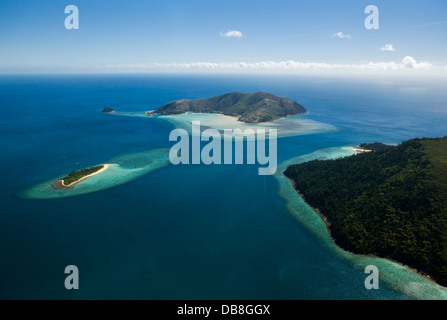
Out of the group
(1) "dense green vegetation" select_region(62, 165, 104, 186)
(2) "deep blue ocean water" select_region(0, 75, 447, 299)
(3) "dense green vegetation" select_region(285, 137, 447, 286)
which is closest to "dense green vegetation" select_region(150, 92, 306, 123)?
(2) "deep blue ocean water" select_region(0, 75, 447, 299)

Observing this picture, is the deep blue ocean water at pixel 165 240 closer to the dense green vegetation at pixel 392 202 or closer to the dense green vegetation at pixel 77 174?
the dense green vegetation at pixel 77 174

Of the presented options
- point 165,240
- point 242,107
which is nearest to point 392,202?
point 165,240

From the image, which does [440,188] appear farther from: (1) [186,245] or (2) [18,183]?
(2) [18,183]

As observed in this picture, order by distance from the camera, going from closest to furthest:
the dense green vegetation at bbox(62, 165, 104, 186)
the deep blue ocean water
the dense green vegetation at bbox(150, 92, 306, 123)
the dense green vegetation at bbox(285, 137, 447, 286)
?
the deep blue ocean water → the dense green vegetation at bbox(285, 137, 447, 286) → the dense green vegetation at bbox(62, 165, 104, 186) → the dense green vegetation at bbox(150, 92, 306, 123)

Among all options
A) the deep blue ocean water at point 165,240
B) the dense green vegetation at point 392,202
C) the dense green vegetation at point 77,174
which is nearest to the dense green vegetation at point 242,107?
the deep blue ocean water at point 165,240

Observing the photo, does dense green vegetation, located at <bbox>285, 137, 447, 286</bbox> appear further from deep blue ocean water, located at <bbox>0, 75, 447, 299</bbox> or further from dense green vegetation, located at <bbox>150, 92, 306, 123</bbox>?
dense green vegetation, located at <bbox>150, 92, 306, 123</bbox>

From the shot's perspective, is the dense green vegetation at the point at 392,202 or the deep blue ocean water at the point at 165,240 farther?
the dense green vegetation at the point at 392,202

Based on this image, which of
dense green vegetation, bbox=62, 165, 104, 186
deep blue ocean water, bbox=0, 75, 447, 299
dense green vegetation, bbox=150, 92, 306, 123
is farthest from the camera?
dense green vegetation, bbox=150, 92, 306, 123
